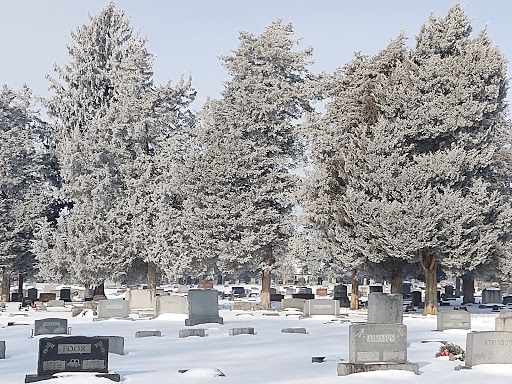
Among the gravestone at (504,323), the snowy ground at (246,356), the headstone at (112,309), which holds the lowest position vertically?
the snowy ground at (246,356)

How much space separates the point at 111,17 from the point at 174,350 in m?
30.3

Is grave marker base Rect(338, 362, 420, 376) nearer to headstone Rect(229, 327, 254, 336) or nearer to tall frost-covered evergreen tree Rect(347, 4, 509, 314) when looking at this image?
headstone Rect(229, 327, 254, 336)

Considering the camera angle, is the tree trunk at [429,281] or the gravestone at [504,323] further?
the tree trunk at [429,281]

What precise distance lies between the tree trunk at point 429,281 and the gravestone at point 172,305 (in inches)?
427

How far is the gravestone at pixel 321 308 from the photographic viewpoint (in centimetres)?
2980

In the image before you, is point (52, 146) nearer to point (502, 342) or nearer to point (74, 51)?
point (74, 51)

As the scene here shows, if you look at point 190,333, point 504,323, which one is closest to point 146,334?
point 190,333

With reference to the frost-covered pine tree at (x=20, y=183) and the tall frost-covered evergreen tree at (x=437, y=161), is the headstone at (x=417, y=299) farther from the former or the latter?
the frost-covered pine tree at (x=20, y=183)

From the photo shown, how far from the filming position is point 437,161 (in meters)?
31.4

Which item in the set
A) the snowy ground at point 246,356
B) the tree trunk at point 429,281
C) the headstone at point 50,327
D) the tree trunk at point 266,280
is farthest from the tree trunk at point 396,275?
Result: the headstone at point 50,327

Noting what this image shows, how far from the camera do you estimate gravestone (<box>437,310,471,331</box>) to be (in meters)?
23.6

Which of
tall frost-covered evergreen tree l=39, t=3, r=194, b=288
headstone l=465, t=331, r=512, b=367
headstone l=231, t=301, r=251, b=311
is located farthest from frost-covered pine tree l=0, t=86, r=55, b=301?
headstone l=465, t=331, r=512, b=367

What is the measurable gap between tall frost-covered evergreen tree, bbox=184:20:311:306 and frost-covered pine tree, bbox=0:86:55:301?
11.2 m

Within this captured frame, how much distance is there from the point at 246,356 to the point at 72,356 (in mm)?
5022
